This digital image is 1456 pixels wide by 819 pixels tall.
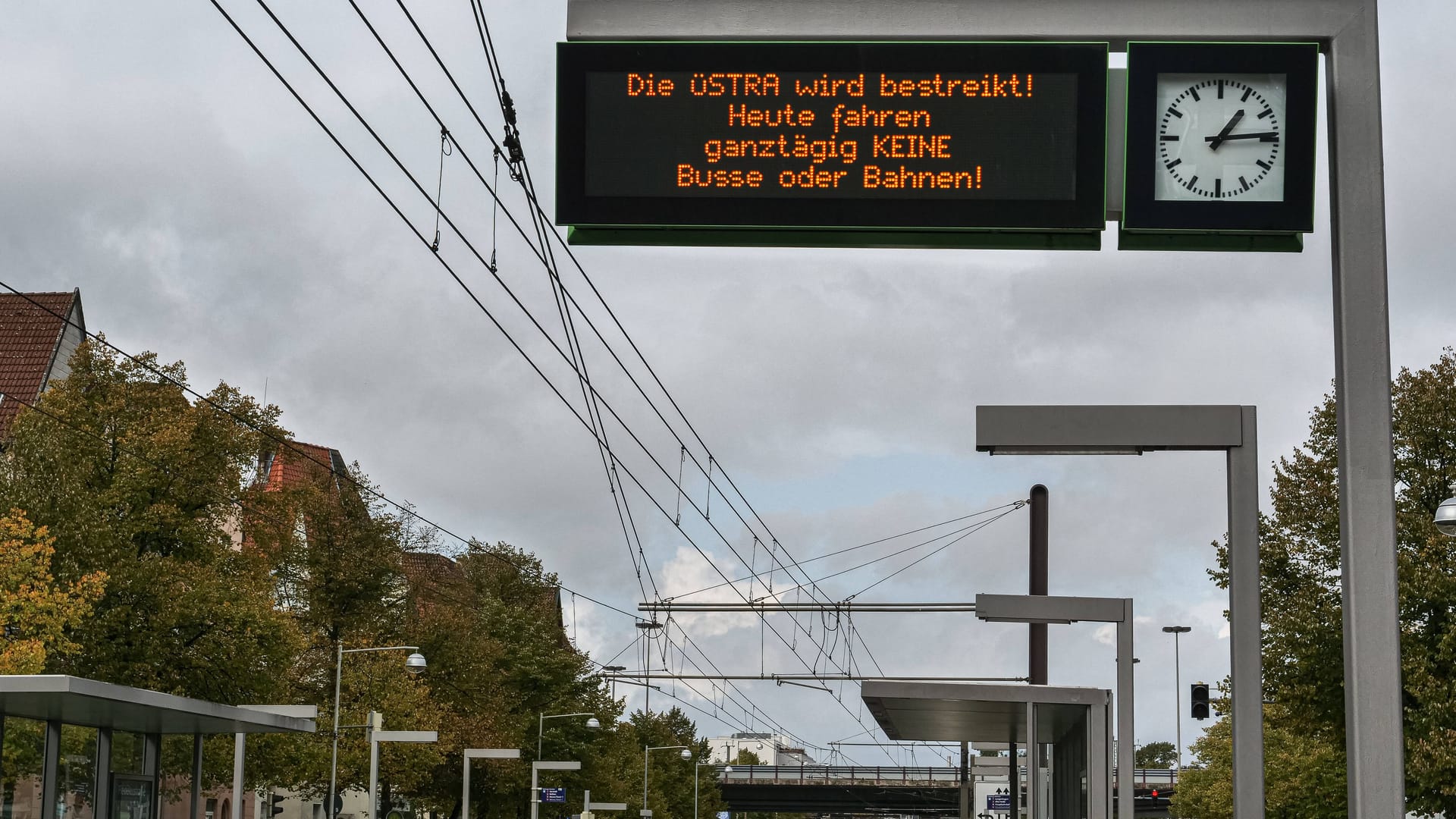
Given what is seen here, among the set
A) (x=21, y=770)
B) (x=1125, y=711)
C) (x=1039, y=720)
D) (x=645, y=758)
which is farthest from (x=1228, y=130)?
(x=645, y=758)

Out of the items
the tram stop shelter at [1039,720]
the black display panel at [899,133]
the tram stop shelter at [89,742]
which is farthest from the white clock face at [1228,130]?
the tram stop shelter at [89,742]

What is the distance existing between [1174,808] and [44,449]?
59.9m

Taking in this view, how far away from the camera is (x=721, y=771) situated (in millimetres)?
143500

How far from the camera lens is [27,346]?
61.8m

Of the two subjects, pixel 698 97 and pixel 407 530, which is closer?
pixel 698 97

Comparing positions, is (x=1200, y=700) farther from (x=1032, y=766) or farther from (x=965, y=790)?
(x=1032, y=766)

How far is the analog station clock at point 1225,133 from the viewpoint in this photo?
7.39 metres

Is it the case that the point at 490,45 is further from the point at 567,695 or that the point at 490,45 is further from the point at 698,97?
the point at 567,695

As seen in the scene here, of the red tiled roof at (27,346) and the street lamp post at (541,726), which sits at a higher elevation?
the red tiled roof at (27,346)

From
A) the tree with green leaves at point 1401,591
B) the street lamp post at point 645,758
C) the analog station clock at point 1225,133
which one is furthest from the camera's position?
the street lamp post at point 645,758

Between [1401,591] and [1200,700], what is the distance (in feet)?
51.3

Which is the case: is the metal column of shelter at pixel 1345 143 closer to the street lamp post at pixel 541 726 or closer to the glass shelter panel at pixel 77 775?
the glass shelter panel at pixel 77 775

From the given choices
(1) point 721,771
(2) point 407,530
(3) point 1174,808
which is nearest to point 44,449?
(2) point 407,530

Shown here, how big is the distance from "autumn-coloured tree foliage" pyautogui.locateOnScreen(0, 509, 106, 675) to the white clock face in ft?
98.3
